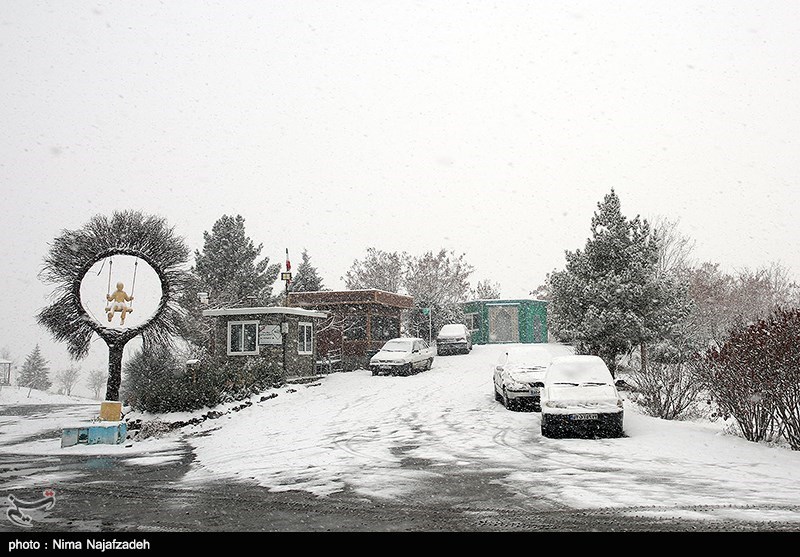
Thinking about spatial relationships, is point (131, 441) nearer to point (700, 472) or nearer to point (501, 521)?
point (501, 521)

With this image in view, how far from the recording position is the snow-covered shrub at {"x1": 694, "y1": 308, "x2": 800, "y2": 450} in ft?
34.2

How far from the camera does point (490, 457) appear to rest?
411 inches

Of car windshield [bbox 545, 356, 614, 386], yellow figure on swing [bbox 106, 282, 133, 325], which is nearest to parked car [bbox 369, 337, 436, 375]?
yellow figure on swing [bbox 106, 282, 133, 325]

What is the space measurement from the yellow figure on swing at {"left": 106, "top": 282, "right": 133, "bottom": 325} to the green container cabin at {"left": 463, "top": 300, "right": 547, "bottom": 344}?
28472 millimetres

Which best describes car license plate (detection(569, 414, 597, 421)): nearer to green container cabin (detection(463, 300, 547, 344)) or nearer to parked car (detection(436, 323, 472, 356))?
parked car (detection(436, 323, 472, 356))

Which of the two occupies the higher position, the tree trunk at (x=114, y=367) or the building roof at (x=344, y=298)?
the building roof at (x=344, y=298)

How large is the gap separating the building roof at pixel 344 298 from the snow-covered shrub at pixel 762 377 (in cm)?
2031

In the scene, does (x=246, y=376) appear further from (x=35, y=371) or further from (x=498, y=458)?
(x=35, y=371)

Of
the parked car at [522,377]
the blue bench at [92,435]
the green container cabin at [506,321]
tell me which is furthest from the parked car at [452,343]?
the blue bench at [92,435]

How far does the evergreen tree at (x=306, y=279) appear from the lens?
47.8m

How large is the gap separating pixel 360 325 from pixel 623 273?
14734mm

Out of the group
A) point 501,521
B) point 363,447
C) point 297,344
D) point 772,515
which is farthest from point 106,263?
point 772,515

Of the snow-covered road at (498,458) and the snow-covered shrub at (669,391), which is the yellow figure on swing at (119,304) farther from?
the snow-covered shrub at (669,391)

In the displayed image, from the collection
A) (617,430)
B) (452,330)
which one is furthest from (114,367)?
(452,330)
